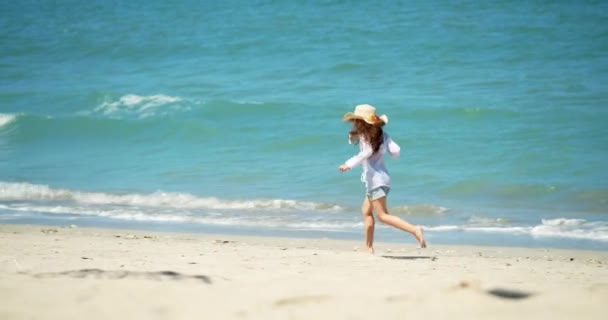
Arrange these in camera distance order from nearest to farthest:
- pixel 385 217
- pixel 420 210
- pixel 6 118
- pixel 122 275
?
1. pixel 122 275
2. pixel 385 217
3. pixel 420 210
4. pixel 6 118

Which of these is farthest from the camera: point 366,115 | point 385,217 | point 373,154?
point 385,217

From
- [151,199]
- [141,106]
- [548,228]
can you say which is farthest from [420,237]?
[141,106]

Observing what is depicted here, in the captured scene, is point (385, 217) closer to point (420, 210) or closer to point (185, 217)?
point (420, 210)

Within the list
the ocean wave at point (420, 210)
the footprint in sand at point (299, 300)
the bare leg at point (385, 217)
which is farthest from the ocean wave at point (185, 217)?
the footprint in sand at point (299, 300)

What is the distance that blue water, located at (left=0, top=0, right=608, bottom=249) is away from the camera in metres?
11.3

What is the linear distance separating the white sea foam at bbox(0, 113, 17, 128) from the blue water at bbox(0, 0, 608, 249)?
0.27 feet

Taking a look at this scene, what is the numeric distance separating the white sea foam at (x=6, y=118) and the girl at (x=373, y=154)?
13710mm

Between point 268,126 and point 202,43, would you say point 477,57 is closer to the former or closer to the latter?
point 268,126

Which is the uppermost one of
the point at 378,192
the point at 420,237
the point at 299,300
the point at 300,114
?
the point at 300,114

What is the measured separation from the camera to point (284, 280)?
5.17 m

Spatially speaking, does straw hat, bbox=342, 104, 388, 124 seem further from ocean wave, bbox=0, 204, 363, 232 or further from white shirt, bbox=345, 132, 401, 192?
ocean wave, bbox=0, 204, 363, 232

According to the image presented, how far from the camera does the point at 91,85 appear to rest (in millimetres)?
22031

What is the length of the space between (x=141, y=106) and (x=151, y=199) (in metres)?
7.95

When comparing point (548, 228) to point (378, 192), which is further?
point (548, 228)
